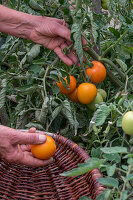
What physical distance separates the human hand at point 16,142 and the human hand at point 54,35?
0.39 m

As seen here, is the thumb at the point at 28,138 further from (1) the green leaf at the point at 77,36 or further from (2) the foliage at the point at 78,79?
(1) the green leaf at the point at 77,36

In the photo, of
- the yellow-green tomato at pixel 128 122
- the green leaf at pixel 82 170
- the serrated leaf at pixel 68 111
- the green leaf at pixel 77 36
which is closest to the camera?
the green leaf at pixel 82 170

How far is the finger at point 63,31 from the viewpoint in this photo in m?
1.26

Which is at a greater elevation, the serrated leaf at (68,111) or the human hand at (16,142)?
the serrated leaf at (68,111)

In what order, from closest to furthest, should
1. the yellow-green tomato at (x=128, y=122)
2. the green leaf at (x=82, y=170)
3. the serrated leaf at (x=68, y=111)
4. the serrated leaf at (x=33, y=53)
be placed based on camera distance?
the green leaf at (x=82, y=170)
the yellow-green tomato at (x=128, y=122)
the serrated leaf at (x=68, y=111)
the serrated leaf at (x=33, y=53)

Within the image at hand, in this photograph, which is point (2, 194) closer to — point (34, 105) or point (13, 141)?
point (13, 141)

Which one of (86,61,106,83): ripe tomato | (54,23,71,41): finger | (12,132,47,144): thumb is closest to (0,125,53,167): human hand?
(12,132,47,144): thumb

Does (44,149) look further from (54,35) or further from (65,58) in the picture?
(54,35)

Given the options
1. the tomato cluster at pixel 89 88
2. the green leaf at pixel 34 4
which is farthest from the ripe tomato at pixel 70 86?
the green leaf at pixel 34 4

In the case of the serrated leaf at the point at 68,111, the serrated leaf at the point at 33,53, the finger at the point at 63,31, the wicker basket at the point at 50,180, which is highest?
the finger at the point at 63,31

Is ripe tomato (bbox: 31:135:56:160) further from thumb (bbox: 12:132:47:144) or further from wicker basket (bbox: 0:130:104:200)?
wicker basket (bbox: 0:130:104:200)

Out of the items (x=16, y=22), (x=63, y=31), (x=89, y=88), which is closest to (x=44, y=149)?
(x=89, y=88)

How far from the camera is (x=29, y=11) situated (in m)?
1.69

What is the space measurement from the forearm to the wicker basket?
0.56 meters
